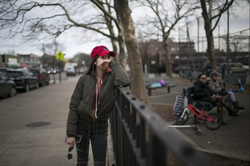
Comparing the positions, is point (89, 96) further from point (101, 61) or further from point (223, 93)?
point (223, 93)

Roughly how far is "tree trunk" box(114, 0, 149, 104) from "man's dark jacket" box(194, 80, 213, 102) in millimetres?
2618

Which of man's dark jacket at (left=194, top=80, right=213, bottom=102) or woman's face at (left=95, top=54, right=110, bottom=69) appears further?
man's dark jacket at (left=194, top=80, right=213, bottom=102)

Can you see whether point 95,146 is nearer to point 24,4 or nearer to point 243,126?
point 243,126

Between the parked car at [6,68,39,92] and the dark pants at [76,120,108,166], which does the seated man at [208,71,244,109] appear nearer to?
the dark pants at [76,120,108,166]

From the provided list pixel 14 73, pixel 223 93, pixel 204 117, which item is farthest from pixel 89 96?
pixel 14 73

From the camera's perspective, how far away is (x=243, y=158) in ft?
13.8

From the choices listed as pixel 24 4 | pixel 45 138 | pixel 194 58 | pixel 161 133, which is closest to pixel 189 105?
pixel 45 138

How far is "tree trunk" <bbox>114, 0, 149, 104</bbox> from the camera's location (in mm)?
8609

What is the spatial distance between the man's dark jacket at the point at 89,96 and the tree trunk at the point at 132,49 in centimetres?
629

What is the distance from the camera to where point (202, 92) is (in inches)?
263

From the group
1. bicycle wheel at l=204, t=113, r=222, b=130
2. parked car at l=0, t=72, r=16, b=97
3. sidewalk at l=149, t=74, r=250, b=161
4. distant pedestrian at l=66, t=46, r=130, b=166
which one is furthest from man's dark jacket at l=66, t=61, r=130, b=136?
parked car at l=0, t=72, r=16, b=97

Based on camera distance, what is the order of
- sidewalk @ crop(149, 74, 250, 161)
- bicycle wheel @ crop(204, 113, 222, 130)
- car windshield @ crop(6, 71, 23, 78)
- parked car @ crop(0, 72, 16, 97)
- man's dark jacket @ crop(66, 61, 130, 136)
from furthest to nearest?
car windshield @ crop(6, 71, 23, 78), parked car @ crop(0, 72, 16, 97), bicycle wheel @ crop(204, 113, 222, 130), sidewalk @ crop(149, 74, 250, 161), man's dark jacket @ crop(66, 61, 130, 136)

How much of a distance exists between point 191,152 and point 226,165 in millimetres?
3795

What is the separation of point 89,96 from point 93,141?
562 mm
